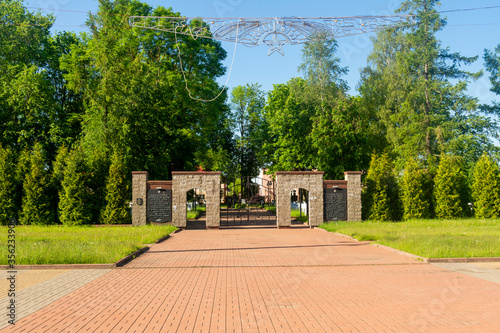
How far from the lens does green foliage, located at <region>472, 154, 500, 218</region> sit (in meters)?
26.7

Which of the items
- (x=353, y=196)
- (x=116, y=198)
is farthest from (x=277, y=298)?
(x=116, y=198)

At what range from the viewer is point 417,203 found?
2586 cm

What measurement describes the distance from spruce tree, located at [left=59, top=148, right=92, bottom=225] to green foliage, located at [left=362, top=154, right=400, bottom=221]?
16058 millimetres

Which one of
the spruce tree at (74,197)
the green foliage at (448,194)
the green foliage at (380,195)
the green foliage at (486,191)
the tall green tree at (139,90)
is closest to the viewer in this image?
the spruce tree at (74,197)

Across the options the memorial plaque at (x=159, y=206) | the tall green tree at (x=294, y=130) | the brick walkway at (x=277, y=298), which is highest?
the tall green tree at (x=294, y=130)

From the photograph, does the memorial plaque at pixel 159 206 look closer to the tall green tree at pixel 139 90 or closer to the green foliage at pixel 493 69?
the tall green tree at pixel 139 90

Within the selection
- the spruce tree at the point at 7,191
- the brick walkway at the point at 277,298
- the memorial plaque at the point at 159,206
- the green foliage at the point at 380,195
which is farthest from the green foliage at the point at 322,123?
the brick walkway at the point at 277,298

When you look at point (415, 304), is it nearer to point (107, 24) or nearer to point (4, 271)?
point (4, 271)

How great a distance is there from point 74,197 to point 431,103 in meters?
27.0

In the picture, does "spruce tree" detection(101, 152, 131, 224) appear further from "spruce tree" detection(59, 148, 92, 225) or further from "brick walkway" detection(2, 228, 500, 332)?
"brick walkway" detection(2, 228, 500, 332)

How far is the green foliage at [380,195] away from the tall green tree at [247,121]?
93.6ft

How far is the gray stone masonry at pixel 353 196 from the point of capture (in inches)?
978

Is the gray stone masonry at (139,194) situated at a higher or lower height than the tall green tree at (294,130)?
lower

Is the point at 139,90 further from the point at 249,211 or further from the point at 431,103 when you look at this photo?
the point at 431,103
